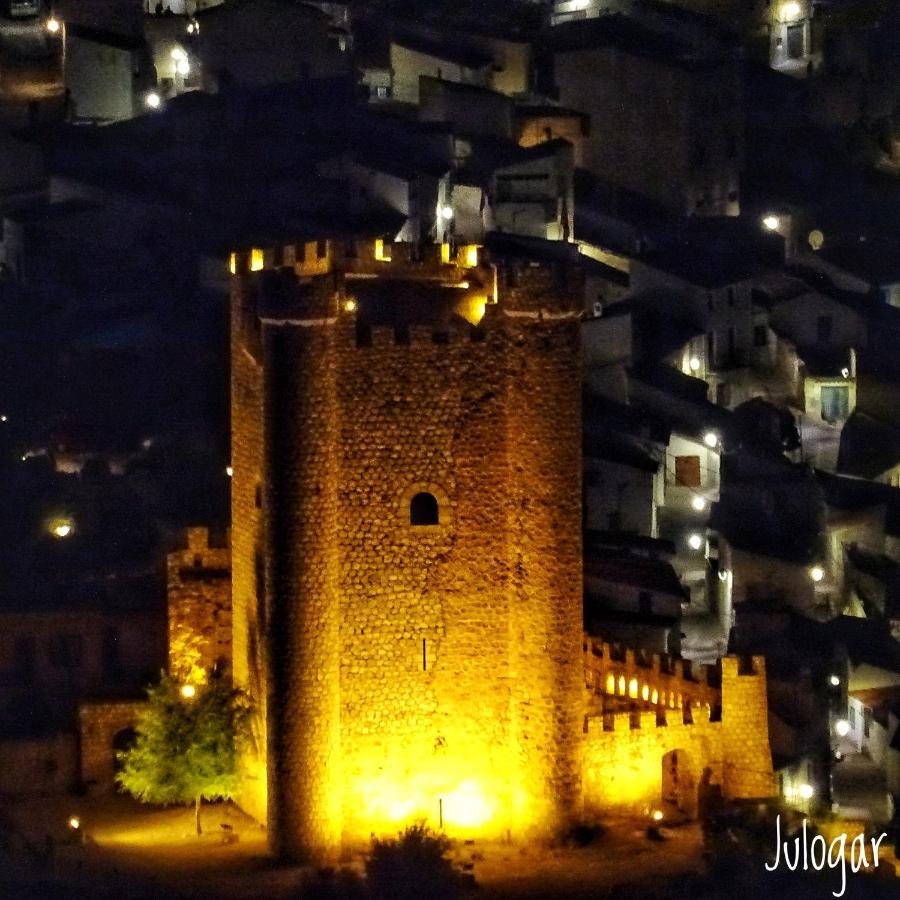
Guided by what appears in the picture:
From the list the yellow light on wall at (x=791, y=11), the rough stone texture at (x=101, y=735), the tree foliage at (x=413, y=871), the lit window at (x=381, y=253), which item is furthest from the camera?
the yellow light on wall at (x=791, y=11)

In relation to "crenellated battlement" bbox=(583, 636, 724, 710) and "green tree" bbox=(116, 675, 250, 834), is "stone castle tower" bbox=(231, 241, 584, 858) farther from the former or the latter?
"crenellated battlement" bbox=(583, 636, 724, 710)

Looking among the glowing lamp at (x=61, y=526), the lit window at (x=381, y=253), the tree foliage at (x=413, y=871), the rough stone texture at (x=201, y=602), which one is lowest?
A: the tree foliage at (x=413, y=871)

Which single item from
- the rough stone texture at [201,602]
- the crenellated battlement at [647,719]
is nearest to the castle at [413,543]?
the crenellated battlement at [647,719]

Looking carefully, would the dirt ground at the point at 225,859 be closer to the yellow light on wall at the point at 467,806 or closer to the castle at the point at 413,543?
the yellow light on wall at the point at 467,806

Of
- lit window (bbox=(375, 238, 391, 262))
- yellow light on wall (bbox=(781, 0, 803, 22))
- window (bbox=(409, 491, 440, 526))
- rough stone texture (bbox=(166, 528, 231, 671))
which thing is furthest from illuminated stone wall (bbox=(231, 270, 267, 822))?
yellow light on wall (bbox=(781, 0, 803, 22))

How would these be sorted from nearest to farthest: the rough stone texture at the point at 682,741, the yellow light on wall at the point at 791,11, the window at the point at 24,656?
the rough stone texture at the point at 682,741
the window at the point at 24,656
the yellow light on wall at the point at 791,11

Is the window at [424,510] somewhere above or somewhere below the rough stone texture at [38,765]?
above

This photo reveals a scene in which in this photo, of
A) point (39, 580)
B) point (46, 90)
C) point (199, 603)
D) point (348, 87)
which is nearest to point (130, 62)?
point (46, 90)
